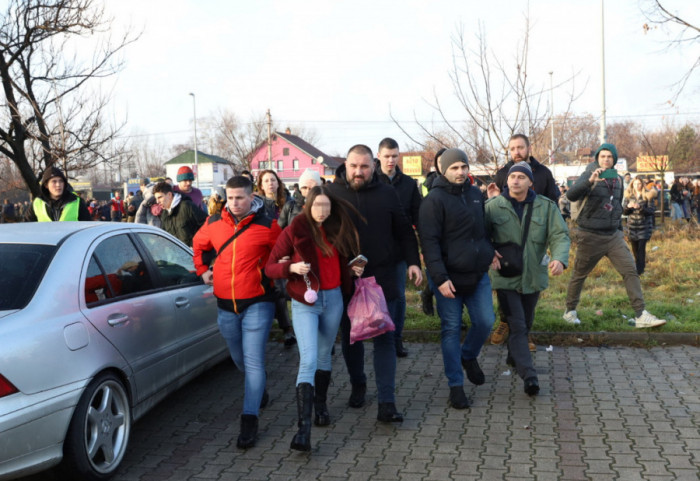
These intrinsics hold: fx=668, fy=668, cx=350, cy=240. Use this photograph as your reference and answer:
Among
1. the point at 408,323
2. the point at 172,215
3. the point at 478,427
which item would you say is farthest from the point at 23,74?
the point at 478,427

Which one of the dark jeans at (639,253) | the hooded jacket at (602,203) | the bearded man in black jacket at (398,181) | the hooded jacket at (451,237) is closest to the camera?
the hooded jacket at (451,237)

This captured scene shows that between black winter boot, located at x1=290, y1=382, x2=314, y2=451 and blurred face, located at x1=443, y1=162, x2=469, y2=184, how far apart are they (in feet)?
6.28

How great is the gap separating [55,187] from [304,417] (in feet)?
12.9

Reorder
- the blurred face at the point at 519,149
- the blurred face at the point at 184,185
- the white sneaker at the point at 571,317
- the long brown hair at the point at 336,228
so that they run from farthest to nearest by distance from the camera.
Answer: the blurred face at the point at 184,185, the white sneaker at the point at 571,317, the blurred face at the point at 519,149, the long brown hair at the point at 336,228

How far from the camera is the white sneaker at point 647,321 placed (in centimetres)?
717

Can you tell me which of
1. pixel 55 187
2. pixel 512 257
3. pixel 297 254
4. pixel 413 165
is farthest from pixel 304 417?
pixel 413 165

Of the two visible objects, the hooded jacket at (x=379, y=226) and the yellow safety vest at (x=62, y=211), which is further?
the yellow safety vest at (x=62, y=211)

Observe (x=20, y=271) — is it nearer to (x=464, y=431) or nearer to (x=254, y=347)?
(x=254, y=347)

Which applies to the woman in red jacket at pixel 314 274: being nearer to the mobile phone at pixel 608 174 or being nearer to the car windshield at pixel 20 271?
the car windshield at pixel 20 271

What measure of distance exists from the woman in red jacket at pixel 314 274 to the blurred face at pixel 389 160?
1219 millimetres

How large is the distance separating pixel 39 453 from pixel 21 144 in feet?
41.2

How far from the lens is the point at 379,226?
4938 mm

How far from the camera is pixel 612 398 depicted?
5.36m

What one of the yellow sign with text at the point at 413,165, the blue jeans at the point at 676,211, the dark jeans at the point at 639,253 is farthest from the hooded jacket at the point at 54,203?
the blue jeans at the point at 676,211
